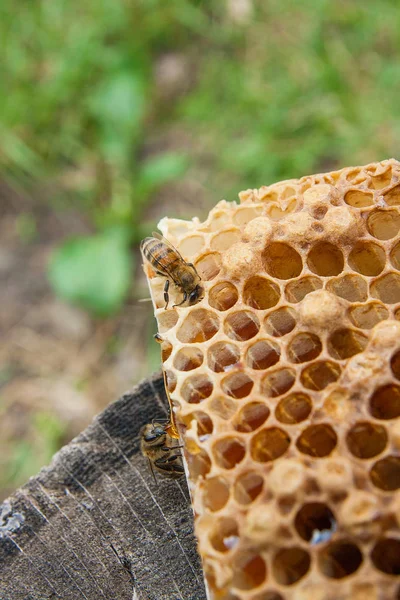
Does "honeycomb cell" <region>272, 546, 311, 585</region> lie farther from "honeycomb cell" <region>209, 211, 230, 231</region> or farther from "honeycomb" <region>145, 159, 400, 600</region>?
"honeycomb cell" <region>209, 211, 230, 231</region>

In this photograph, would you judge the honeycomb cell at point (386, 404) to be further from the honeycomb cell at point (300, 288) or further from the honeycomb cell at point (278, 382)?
the honeycomb cell at point (300, 288)

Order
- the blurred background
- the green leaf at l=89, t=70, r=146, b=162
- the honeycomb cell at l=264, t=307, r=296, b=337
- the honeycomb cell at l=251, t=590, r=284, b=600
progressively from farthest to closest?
the green leaf at l=89, t=70, r=146, b=162, the blurred background, the honeycomb cell at l=264, t=307, r=296, b=337, the honeycomb cell at l=251, t=590, r=284, b=600

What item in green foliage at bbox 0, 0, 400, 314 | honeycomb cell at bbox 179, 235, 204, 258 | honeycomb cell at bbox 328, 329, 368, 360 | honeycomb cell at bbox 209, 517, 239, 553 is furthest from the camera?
green foliage at bbox 0, 0, 400, 314

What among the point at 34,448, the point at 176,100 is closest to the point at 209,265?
the point at 34,448

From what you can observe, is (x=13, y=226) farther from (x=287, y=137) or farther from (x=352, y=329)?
(x=352, y=329)

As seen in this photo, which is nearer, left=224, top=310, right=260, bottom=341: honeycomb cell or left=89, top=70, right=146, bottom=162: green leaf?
left=224, top=310, right=260, bottom=341: honeycomb cell

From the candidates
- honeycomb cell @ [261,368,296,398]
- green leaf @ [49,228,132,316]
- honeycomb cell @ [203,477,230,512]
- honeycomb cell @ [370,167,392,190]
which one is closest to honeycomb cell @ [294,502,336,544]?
honeycomb cell @ [203,477,230,512]
